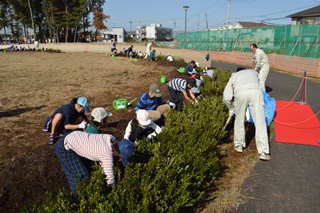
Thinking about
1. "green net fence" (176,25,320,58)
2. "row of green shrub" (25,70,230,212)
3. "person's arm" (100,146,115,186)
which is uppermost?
"green net fence" (176,25,320,58)

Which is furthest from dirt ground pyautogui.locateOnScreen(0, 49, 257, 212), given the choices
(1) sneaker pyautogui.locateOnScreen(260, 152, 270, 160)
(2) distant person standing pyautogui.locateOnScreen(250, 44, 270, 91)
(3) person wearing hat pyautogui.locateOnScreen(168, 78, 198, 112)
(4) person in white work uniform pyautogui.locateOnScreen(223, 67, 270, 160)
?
(2) distant person standing pyautogui.locateOnScreen(250, 44, 270, 91)

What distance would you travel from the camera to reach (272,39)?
24.4 meters

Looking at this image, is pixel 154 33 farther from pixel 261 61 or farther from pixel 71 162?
pixel 71 162

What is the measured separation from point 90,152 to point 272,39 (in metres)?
25.2

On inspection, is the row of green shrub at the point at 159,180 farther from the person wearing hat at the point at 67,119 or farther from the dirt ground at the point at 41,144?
the person wearing hat at the point at 67,119

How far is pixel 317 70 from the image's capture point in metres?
14.4

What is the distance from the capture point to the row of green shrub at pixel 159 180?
8.53 feet

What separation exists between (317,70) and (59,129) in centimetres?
1428

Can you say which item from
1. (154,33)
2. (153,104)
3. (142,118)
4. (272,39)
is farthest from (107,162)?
(154,33)

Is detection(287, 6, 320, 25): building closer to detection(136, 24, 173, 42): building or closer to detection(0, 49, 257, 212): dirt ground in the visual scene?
detection(0, 49, 257, 212): dirt ground

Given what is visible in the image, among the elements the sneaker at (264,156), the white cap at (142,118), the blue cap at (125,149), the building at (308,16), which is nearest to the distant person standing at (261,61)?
the sneaker at (264,156)

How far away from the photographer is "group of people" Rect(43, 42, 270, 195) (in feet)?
9.84

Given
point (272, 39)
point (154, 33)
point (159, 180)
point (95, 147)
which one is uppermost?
point (154, 33)

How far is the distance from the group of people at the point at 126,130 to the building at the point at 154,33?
78310 millimetres
